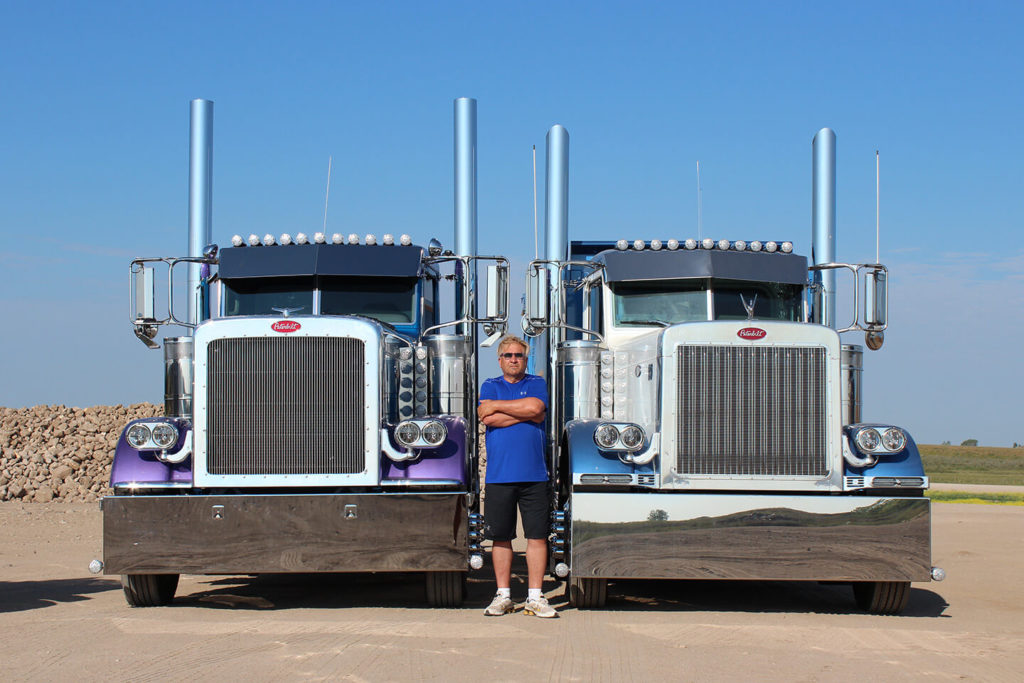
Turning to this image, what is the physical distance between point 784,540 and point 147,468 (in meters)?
4.84

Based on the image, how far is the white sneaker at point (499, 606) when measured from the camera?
887cm

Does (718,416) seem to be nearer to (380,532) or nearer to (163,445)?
(380,532)

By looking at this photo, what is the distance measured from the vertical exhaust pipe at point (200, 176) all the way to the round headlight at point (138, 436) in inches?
181

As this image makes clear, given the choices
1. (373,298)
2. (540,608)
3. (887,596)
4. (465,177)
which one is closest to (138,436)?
(373,298)

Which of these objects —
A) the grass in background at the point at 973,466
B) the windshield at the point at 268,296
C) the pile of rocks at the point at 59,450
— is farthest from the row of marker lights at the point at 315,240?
the grass in background at the point at 973,466

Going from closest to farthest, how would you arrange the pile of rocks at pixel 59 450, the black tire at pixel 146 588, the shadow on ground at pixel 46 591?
the black tire at pixel 146 588, the shadow on ground at pixel 46 591, the pile of rocks at pixel 59 450

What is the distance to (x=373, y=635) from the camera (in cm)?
788

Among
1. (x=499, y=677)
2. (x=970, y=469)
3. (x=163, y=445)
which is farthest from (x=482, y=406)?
(x=970, y=469)

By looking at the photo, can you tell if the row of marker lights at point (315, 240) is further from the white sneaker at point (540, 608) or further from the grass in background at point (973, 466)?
the grass in background at point (973, 466)

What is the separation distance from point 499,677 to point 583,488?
2594mm

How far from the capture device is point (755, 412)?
8.92 metres

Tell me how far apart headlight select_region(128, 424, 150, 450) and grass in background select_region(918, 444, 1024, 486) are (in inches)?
1109

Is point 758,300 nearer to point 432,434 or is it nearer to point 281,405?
point 432,434

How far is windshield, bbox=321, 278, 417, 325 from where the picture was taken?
36.0ft
